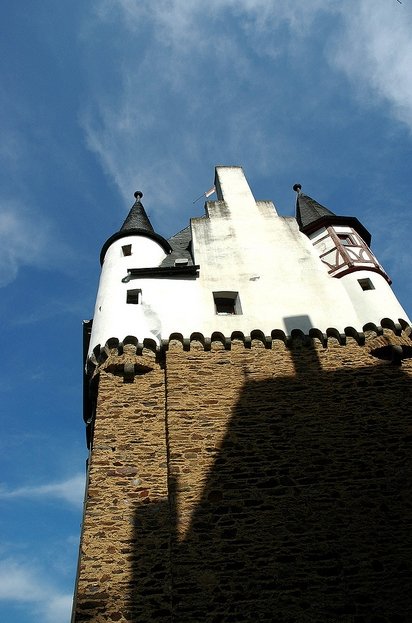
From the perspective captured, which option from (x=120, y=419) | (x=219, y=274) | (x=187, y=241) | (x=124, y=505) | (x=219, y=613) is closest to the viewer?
(x=219, y=613)

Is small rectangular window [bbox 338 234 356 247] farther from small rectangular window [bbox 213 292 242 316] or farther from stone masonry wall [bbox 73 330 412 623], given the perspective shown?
stone masonry wall [bbox 73 330 412 623]

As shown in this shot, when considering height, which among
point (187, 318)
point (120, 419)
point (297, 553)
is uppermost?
point (187, 318)

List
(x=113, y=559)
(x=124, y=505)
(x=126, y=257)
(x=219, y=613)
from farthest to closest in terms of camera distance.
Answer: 1. (x=126, y=257)
2. (x=124, y=505)
3. (x=113, y=559)
4. (x=219, y=613)

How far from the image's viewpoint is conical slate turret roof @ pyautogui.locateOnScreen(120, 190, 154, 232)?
17.0m

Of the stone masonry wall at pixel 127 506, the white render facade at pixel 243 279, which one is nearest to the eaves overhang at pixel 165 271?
the white render facade at pixel 243 279

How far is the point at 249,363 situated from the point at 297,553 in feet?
13.4

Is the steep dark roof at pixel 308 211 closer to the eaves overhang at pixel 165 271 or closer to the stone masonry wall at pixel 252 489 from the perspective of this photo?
the eaves overhang at pixel 165 271

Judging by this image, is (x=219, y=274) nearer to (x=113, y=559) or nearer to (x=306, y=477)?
(x=306, y=477)

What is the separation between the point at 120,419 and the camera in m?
10.4

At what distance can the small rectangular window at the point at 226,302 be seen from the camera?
13.6 meters

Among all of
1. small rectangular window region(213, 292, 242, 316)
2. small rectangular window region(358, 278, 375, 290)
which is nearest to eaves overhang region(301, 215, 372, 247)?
small rectangular window region(358, 278, 375, 290)

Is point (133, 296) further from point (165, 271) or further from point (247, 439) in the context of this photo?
point (247, 439)

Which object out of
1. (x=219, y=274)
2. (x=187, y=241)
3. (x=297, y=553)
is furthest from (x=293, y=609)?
(x=187, y=241)

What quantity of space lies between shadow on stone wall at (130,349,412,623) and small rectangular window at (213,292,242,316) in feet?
9.27
